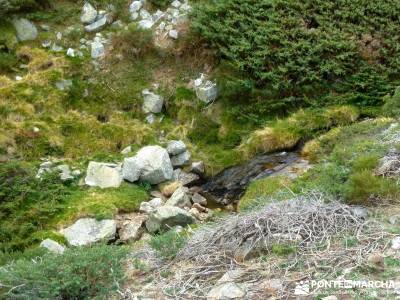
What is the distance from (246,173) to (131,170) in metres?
2.21

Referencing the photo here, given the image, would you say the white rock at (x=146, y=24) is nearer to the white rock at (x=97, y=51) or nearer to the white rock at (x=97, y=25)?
the white rock at (x=97, y=25)

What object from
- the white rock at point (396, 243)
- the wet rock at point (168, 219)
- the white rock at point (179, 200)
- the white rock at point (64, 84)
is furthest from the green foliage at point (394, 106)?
the white rock at point (64, 84)

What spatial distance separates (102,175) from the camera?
10.3 metres

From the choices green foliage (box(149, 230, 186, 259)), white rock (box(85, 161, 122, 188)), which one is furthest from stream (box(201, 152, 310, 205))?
green foliage (box(149, 230, 186, 259))

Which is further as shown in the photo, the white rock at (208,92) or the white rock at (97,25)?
the white rock at (97,25)

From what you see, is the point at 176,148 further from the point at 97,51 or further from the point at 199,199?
the point at 97,51

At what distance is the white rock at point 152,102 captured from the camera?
12.4 meters

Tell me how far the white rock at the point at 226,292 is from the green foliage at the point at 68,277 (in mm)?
997

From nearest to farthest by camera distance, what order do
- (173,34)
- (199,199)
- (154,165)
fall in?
(199,199)
(154,165)
(173,34)

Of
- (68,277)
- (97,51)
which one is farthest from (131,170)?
(68,277)

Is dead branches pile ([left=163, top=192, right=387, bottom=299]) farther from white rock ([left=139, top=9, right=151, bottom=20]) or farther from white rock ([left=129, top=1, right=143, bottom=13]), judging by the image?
white rock ([left=129, top=1, right=143, bottom=13])

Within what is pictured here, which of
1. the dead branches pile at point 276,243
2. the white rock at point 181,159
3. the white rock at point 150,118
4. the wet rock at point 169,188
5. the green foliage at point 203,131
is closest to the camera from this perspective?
the dead branches pile at point 276,243

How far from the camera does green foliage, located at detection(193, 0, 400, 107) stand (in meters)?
11.6

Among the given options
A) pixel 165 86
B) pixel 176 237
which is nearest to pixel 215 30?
pixel 165 86
